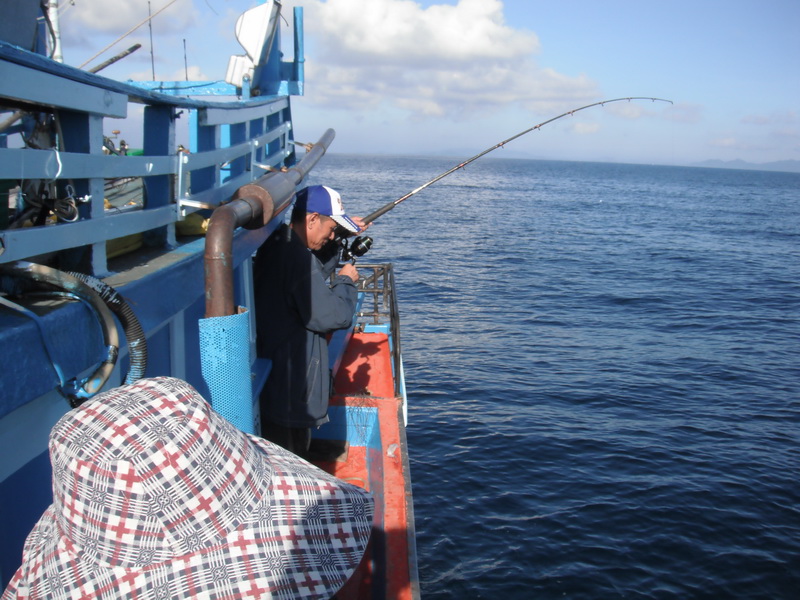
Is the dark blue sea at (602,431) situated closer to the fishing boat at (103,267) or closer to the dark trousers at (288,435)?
the dark trousers at (288,435)

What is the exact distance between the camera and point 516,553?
8.49m

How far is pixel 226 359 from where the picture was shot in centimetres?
237

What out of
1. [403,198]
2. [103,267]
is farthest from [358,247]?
[103,267]

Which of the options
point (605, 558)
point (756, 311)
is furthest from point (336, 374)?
point (756, 311)

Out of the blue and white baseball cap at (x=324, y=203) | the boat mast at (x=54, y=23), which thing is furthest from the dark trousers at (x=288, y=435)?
the boat mast at (x=54, y=23)

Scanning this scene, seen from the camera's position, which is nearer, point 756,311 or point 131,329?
point 131,329

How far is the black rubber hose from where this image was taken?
6.84 feet

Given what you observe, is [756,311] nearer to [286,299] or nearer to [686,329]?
[686,329]

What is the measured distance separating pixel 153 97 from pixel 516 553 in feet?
24.1

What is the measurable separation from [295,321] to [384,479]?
1.72 metres

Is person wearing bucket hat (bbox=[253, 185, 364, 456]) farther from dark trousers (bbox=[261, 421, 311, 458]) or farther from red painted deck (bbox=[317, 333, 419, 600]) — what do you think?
red painted deck (bbox=[317, 333, 419, 600])

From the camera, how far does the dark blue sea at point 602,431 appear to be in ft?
27.1

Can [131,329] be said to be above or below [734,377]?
above

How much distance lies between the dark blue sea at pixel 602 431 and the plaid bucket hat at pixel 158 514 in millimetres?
6719
